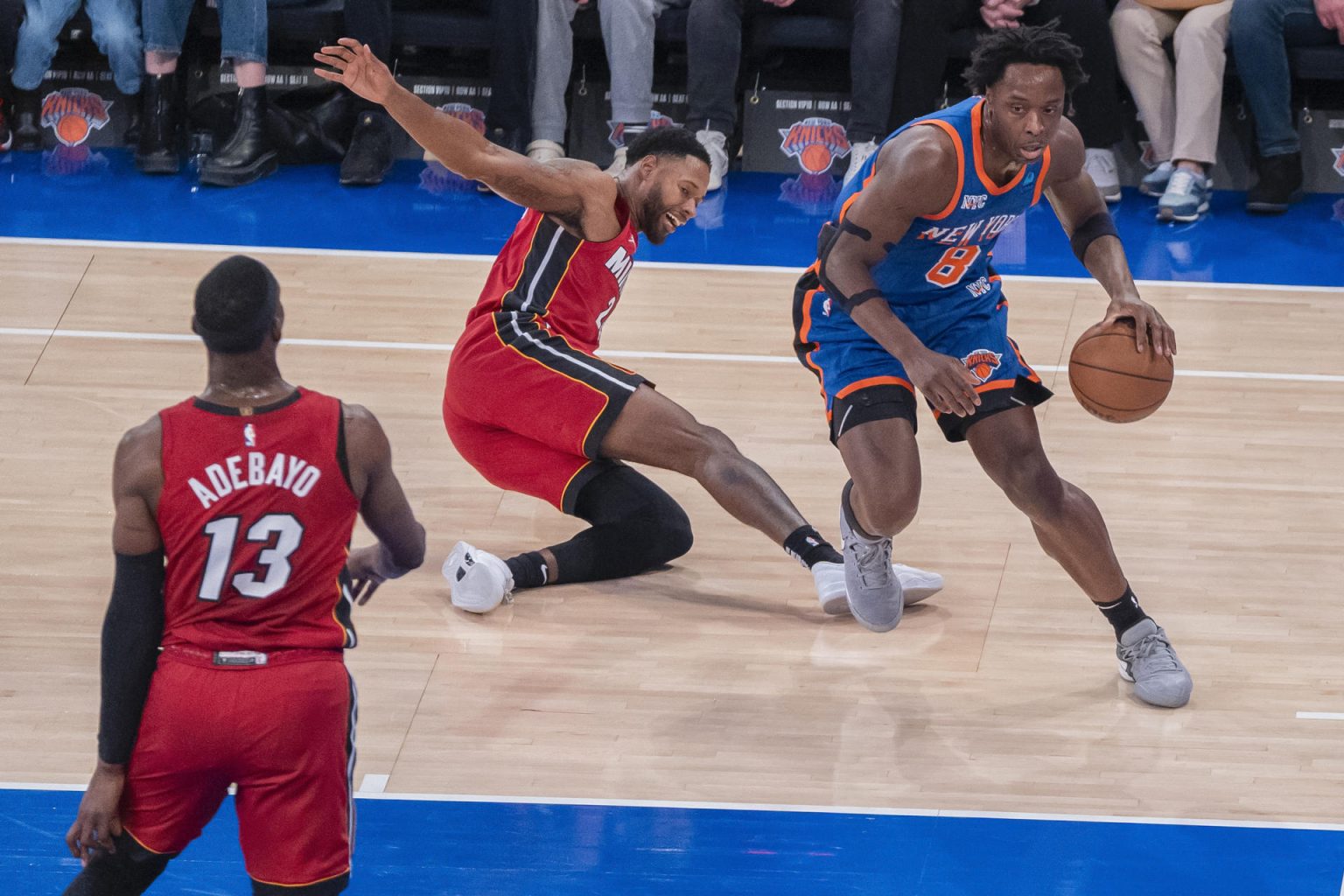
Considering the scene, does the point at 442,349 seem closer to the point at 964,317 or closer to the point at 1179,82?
the point at 964,317

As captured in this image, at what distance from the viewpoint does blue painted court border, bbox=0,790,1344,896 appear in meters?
3.93

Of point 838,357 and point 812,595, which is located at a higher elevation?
point 838,357

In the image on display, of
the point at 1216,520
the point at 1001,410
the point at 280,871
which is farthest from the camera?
the point at 1216,520

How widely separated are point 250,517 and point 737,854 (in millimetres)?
1652

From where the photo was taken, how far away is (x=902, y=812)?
4.24 metres

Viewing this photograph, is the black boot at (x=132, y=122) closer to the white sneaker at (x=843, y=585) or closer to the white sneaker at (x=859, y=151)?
the white sneaker at (x=859, y=151)

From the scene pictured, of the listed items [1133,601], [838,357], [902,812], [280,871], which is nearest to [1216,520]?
[1133,601]

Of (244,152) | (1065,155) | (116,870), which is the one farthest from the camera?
(244,152)

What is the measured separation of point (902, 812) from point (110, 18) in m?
6.63

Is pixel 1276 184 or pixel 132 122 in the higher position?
pixel 1276 184

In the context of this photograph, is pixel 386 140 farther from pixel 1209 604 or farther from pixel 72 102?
pixel 1209 604

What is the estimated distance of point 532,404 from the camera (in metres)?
5.33

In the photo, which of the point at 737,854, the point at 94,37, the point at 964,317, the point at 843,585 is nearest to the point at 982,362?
the point at 964,317

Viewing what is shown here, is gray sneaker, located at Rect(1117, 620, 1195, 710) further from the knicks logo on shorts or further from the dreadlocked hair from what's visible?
the dreadlocked hair
